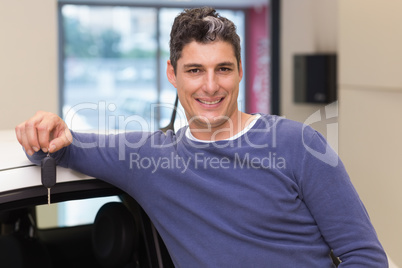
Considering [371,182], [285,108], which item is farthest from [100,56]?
[371,182]

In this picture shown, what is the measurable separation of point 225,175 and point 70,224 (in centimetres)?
82

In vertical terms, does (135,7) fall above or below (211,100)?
above

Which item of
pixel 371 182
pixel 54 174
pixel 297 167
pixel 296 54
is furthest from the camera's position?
pixel 296 54

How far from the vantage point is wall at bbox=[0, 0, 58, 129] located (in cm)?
285

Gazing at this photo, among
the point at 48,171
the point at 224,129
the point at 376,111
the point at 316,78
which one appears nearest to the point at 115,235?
the point at 48,171

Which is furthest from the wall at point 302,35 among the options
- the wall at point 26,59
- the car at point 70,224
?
the car at point 70,224

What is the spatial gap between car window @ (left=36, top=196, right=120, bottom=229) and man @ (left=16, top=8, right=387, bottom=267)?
140 mm

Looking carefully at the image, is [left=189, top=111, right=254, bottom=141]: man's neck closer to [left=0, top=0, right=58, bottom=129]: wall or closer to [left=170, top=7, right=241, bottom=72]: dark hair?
[left=170, top=7, right=241, bottom=72]: dark hair

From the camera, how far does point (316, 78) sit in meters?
8.00

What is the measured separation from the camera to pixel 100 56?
1098cm

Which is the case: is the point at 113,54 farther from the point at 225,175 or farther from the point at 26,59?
the point at 225,175

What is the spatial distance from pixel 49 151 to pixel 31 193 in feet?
0.40

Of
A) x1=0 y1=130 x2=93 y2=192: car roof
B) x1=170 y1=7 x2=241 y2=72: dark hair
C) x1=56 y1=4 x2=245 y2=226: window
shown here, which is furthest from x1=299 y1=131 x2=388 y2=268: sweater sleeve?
x1=56 y1=4 x2=245 y2=226: window

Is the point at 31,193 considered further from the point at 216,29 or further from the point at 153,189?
the point at 216,29
